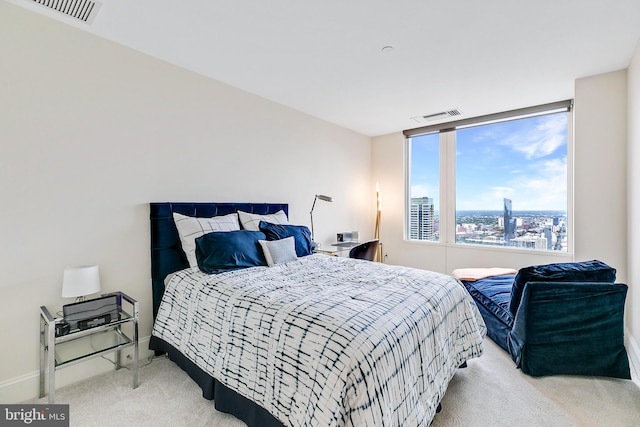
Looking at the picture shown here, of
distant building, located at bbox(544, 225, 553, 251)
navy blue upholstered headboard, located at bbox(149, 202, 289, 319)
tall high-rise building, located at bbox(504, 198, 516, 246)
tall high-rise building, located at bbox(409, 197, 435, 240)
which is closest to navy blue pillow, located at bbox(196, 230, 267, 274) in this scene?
navy blue upholstered headboard, located at bbox(149, 202, 289, 319)

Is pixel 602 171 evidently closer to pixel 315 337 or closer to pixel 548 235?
pixel 548 235

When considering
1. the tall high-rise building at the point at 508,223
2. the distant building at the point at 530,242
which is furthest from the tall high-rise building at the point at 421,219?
the distant building at the point at 530,242

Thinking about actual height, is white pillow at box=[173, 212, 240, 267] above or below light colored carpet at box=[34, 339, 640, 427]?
above

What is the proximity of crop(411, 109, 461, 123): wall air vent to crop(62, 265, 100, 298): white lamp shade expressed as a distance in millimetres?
Result: 4045

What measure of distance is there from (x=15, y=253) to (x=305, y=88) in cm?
273

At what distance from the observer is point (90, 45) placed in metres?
2.15

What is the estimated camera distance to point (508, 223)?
3988 mm

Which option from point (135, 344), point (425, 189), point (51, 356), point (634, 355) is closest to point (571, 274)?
point (634, 355)

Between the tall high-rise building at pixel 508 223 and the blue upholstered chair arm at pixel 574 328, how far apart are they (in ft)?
6.54

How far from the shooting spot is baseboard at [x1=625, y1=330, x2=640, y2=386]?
206cm

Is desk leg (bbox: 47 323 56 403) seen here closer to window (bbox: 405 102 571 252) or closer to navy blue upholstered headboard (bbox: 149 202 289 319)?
navy blue upholstered headboard (bbox: 149 202 289 319)

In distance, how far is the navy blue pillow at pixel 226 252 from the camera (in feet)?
7.22

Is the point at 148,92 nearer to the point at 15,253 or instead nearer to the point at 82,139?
the point at 82,139

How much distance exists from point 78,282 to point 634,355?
410cm
